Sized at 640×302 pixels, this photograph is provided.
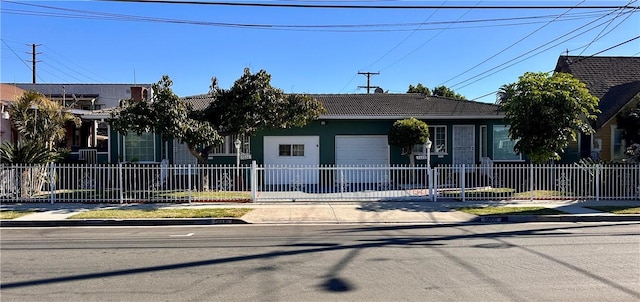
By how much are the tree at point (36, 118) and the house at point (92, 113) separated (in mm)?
1159

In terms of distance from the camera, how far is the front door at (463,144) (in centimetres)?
2012

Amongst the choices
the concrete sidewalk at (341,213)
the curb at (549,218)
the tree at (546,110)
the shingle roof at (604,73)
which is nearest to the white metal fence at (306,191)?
the concrete sidewalk at (341,213)

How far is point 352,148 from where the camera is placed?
65.8 ft

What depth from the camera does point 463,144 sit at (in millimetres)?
20188

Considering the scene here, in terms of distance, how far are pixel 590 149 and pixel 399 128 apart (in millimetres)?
8795

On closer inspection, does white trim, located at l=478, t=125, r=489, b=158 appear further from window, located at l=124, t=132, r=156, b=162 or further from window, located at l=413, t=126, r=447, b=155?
window, located at l=124, t=132, r=156, b=162

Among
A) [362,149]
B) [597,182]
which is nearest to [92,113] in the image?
[362,149]

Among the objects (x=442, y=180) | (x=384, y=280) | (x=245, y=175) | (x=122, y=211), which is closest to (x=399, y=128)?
(x=442, y=180)

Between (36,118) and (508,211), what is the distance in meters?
19.4

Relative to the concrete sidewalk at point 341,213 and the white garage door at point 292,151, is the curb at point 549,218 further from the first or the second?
the white garage door at point 292,151

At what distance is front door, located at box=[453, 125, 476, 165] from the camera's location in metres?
20.1

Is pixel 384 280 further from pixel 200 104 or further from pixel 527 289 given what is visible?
pixel 200 104

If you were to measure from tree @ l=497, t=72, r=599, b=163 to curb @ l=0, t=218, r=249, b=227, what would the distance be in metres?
9.70

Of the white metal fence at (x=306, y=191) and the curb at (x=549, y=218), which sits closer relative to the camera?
the curb at (x=549, y=218)
